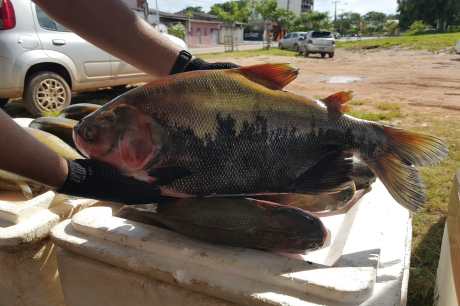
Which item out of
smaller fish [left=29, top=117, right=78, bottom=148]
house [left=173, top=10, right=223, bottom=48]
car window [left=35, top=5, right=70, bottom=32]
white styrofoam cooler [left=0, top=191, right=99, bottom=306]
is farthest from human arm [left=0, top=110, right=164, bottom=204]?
house [left=173, top=10, right=223, bottom=48]

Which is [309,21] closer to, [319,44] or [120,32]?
[319,44]

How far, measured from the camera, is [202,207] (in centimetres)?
146

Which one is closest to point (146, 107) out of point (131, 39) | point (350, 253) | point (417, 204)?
point (131, 39)

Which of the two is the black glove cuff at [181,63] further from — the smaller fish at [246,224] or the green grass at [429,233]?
the green grass at [429,233]

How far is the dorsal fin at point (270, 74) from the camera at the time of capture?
1416 millimetres

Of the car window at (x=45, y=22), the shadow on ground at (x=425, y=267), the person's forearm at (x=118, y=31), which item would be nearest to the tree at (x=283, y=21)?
the car window at (x=45, y=22)

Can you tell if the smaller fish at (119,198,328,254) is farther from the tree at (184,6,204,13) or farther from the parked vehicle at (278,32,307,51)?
the tree at (184,6,204,13)

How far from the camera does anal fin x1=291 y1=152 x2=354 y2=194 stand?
1.43 m

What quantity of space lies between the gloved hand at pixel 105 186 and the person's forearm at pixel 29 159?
42mm

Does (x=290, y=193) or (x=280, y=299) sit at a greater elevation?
(x=290, y=193)

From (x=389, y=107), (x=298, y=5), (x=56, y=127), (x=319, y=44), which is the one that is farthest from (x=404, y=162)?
(x=298, y=5)

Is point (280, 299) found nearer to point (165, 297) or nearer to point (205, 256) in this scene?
point (205, 256)

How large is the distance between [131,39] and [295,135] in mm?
885

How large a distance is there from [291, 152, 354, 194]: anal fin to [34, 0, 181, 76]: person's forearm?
→ 2.60ft
